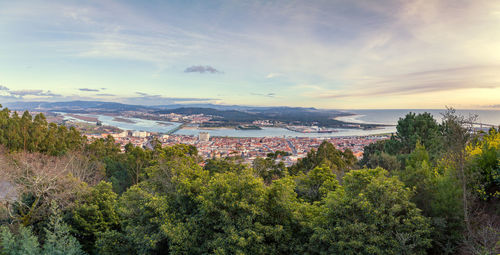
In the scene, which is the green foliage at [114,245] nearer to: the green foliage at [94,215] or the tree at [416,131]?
the green foliage at [94,215]

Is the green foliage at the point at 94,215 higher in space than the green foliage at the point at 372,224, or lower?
lower

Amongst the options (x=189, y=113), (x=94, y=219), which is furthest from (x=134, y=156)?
(x=189, y=113)

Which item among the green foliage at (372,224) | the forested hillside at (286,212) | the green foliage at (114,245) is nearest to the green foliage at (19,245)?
the forested hillside at (286,212)

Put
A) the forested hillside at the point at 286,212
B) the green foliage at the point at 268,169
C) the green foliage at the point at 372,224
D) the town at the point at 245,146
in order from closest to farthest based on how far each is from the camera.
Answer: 1. the green foliage at the point at 372,224
2. the forested hillside at the point at 286,212
3. the green foliage at the point at 268,169
4. the town at the point at 245,146

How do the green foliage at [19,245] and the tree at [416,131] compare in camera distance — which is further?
the tree at [416,131]

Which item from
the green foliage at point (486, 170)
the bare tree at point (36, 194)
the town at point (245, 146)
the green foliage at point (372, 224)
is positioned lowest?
the town at point (245, 146)

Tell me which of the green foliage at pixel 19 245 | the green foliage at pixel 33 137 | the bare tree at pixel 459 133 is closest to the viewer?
the bare tree at pixel 459 133

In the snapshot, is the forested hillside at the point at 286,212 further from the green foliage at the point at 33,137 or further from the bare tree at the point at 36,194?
the green foliage at the point at 33,137

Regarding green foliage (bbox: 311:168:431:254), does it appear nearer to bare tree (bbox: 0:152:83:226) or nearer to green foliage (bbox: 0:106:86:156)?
bare tree (bbox: 0:152:83:226)

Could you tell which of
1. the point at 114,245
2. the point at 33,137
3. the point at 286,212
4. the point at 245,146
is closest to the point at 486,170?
the point at 286,212
